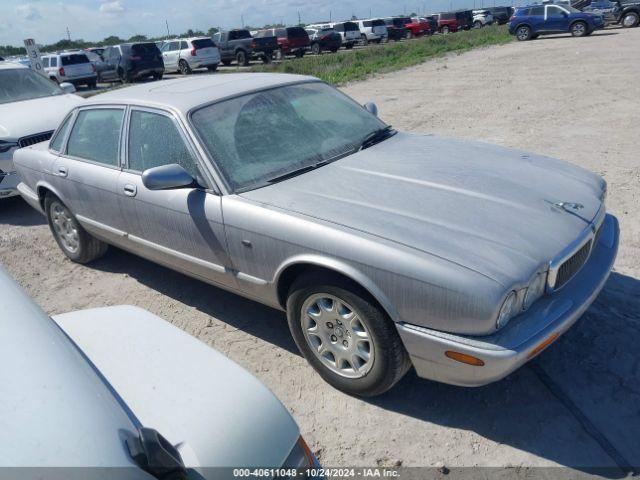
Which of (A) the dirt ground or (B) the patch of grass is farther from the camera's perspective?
(B) the patch of grass

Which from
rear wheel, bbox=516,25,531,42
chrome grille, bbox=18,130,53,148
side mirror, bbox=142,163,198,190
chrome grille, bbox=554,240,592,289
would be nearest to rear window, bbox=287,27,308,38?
rear wheel, bbox=516,25,531,42

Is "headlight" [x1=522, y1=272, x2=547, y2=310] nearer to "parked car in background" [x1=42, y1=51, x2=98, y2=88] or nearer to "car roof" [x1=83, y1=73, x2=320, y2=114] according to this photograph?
"car roof" [x1=83, y1=73, x2=320, y2=114]

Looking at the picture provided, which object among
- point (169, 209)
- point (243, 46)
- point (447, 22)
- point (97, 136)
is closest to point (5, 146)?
point (97, 136)

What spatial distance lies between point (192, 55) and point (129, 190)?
24.0 meters

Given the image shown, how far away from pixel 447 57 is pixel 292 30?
10962 mm

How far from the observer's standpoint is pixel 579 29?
24.7 m

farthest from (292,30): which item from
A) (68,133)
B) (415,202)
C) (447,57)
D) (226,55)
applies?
(415,202)

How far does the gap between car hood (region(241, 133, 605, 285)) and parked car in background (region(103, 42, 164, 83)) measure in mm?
22825

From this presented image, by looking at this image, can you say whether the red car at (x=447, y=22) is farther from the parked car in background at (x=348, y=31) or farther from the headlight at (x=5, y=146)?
the headlight at (x=5, y=146)

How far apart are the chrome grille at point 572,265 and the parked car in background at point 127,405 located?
5.28 feet

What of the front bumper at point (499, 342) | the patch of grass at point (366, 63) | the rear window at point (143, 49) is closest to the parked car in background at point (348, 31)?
the patch of grass at point (366, 63)

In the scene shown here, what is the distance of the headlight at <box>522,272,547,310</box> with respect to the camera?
2594mm

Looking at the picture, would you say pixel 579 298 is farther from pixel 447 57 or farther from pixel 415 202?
pixel 447 57

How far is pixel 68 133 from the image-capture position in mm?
4758
